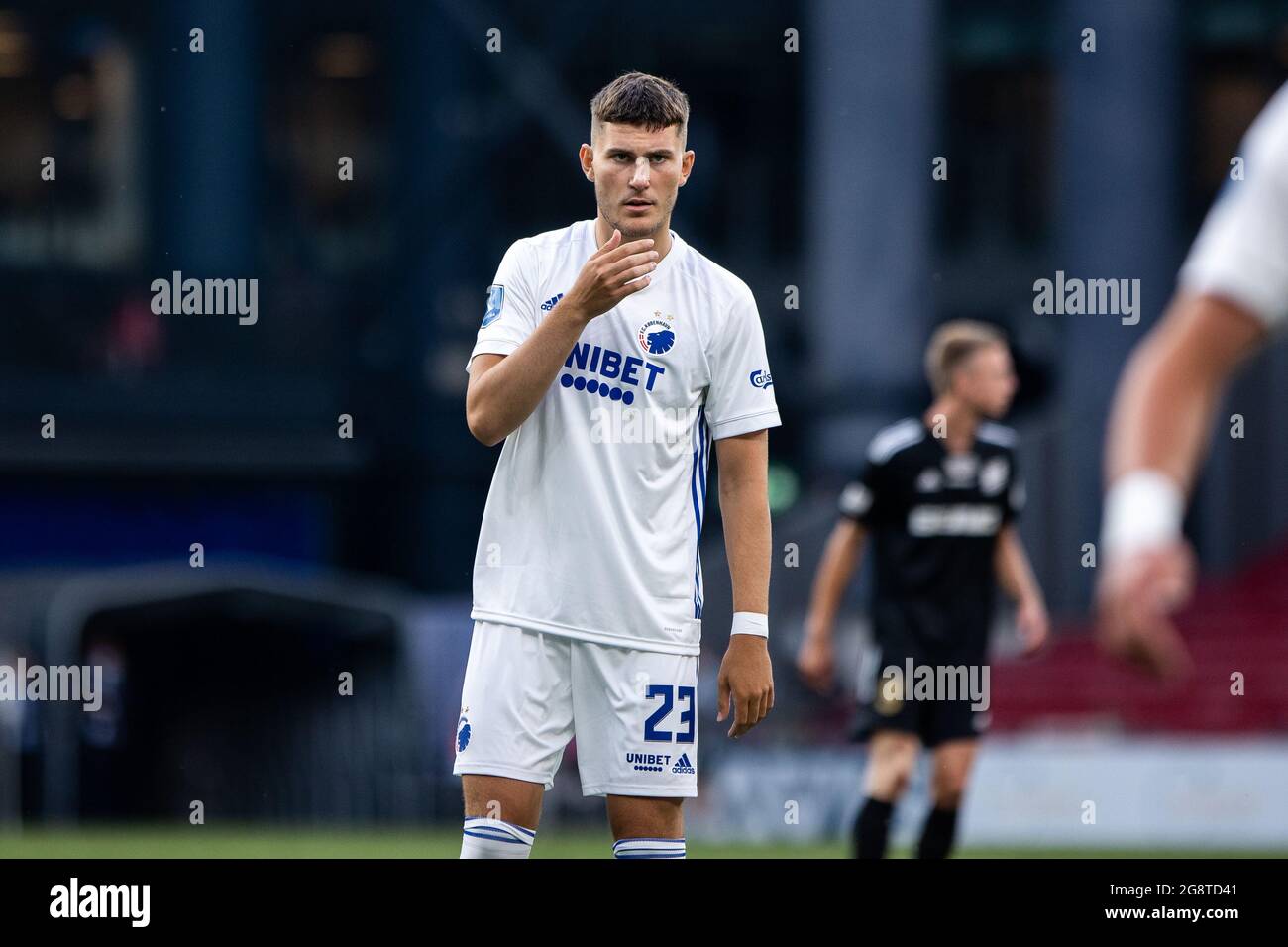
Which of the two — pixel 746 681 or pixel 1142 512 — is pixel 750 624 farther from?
pixel 1142 512

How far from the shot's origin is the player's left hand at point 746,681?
521cm

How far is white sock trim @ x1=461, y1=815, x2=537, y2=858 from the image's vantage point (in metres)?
5.06

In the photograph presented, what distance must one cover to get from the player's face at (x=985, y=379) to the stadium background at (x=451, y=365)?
4647mm

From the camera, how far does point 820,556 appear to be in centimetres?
1755

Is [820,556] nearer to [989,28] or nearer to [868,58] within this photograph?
[868,58]

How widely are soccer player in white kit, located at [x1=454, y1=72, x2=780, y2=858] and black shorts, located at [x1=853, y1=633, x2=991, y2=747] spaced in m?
3.28

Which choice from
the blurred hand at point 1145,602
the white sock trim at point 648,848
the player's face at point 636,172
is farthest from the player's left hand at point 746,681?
the blurred hand at point 1145,602

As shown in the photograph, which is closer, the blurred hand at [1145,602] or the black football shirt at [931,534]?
the blurred hand at [1145,602]

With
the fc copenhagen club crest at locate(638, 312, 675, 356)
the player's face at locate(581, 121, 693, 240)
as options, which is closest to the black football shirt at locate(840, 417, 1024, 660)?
the fc copenhagen club crest at locate(638, 312, 675, 356)

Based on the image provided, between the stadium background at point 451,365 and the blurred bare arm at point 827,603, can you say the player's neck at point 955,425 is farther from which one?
the stadium background at point 451,365

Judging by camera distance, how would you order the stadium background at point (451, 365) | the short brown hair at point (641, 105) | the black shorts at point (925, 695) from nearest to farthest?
the short brown hair at point (641, 105) < the black shorts at point (925, 695) < the stadium background at point (451, 365)

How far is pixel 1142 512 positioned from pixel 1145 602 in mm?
174
